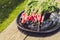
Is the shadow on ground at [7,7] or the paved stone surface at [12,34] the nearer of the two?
the paved stone surface at [12,34]

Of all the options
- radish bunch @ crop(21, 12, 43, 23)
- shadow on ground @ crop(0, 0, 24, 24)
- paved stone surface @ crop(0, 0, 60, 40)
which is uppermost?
radish bunch @ crop(21, 12, 43, 23)

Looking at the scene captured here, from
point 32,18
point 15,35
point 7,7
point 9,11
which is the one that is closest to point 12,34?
point 15,35

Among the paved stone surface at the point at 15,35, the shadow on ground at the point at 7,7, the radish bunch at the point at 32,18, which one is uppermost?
the radish bunch at the point at 32,18

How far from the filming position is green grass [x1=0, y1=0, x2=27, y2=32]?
13.8 ft

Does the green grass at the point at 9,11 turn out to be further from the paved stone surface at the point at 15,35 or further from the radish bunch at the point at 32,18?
the radish bunch at the point at 32,18

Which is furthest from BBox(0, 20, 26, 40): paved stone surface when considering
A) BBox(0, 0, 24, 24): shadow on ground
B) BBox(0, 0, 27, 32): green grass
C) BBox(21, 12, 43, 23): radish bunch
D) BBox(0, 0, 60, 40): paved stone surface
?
BBox(0, 0, 24, 24): shadow on ground

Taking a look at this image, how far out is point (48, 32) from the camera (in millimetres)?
2574

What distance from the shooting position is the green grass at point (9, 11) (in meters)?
4.21

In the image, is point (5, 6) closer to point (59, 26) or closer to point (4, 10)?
point (4, 10)

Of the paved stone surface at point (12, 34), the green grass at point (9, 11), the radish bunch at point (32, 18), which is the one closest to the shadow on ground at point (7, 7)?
the green grass at point (9, 11)

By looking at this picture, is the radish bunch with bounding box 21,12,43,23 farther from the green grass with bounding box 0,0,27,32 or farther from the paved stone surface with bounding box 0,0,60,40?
the green grass with bounding box 0,0,27,32

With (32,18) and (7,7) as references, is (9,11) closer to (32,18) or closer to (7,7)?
(7,7)

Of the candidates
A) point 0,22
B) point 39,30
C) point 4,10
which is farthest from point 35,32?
point 4,10

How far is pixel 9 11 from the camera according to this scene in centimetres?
465
